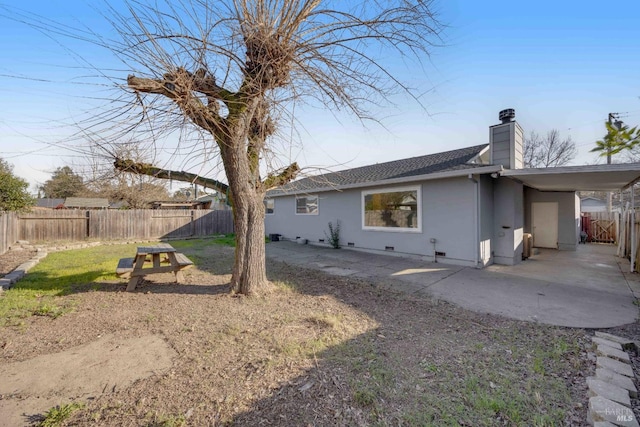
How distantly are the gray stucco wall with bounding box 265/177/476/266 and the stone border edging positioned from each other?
4.08 meters

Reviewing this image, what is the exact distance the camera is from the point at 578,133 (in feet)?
68.1

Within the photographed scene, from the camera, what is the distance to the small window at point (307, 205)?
11898mm

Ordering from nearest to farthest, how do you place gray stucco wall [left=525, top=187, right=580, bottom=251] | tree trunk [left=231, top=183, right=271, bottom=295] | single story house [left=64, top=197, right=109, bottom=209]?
tree trunk [left=231, top=183, right=271, bottom=295]
gray stucco wall [left=525, top=187, right=580, bottom=251]
single story house [left=64, top=197, right=109, bottom=209]

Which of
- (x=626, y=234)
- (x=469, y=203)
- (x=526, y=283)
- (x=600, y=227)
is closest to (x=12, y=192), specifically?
(x=469, y=203)

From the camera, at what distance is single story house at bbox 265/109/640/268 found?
22.3ft

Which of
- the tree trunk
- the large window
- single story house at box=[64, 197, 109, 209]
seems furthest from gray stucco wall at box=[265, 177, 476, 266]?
single story house at box=[64, 197, 109, 209]

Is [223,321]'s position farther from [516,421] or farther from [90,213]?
[90,213]

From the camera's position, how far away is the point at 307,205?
1233 centimetres

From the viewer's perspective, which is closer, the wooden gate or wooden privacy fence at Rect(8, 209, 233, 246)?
wooden privacy fence at Rect(8, 209, 233, 246)

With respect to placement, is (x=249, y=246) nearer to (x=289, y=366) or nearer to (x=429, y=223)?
(x=289, y=366)

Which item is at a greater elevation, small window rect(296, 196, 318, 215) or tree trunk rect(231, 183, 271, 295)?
small window rect(296, 196, 318, 215)

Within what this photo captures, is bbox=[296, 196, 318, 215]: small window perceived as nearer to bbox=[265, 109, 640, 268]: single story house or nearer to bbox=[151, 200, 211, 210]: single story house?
bbox=[265, 109, 640, 268]: single story house

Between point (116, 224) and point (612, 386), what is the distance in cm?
1720

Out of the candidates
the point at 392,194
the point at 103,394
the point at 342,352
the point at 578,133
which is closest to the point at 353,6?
the point at 342,352
